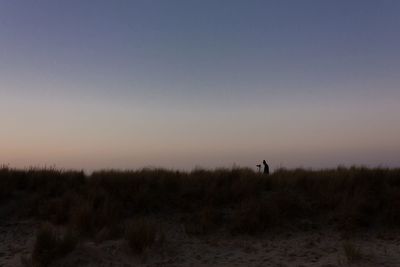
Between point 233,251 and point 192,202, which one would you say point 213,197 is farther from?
point 233,251

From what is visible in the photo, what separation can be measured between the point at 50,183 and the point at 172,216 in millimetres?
5144

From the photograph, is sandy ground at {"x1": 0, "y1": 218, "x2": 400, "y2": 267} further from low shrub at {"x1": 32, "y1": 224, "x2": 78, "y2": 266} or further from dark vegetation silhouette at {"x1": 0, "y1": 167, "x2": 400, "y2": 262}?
dark vegetation silhouette at {"x1": 0, "y1": 167, "x2": 400, "y2": 262}

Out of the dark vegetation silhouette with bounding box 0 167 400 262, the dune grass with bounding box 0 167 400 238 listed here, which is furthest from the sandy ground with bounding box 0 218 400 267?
the dune grass with bounding box 0 167 400 238

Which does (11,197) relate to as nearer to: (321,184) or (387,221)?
(321,184)

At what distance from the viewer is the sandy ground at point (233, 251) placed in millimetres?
12164

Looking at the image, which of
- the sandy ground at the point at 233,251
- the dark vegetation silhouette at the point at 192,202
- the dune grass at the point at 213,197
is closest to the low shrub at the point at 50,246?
the dark vegetation silhouette at the point at 192,202

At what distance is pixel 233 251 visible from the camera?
516 inches

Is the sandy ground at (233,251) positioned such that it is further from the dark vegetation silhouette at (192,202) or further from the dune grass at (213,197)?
the dune grass at (213,197)

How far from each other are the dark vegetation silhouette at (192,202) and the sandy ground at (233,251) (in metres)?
0.33

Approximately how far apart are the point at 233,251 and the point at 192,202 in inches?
145

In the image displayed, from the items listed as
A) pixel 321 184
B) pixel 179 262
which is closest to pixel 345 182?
pixel 321 184

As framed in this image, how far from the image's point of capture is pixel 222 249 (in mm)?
13258

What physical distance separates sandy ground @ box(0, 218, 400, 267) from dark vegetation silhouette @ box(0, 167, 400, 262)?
0.33 meters

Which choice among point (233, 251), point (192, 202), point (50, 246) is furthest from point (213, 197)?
point (50, 246)
